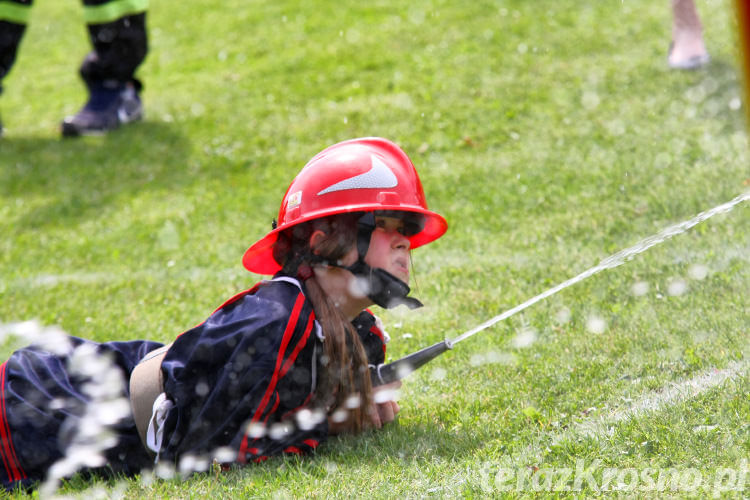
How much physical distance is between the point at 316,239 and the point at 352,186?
0.24 meters

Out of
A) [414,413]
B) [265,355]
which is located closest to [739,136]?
[414,413]

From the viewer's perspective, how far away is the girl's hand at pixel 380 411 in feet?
10.9

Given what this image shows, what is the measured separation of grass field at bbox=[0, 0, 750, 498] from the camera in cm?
299

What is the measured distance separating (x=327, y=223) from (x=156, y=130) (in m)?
5.68

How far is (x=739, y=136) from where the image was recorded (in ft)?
19.8

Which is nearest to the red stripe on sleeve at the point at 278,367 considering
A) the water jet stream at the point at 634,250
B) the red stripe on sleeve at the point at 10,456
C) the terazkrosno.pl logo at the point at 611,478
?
the terazkrosno.pl logo at the point at 611,478

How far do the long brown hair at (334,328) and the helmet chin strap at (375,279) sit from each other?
0.14ft

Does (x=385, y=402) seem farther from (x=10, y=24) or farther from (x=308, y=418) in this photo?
(x=10, y=24)

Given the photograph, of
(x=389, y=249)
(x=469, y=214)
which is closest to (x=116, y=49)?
(x=469, y=214)

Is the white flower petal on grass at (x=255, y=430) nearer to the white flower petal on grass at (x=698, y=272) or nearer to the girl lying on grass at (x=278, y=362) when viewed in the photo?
the girl lying on grass at (x=278, y=362)

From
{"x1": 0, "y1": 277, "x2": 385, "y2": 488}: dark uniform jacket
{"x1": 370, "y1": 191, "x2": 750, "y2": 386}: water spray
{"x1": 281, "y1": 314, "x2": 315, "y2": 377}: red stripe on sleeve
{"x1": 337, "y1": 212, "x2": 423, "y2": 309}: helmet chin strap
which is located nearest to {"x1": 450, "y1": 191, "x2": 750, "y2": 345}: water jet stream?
{"x1": 370, "y1": 191, "x2": 750, "y2": 386}: water spray

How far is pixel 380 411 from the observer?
3.44 metres

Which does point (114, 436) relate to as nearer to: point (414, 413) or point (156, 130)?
point (414, 413)

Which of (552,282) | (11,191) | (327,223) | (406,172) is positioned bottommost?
(11,191)
